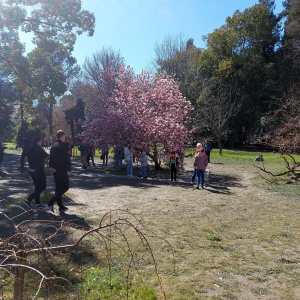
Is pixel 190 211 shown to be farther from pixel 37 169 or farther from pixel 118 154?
pixel 118 154

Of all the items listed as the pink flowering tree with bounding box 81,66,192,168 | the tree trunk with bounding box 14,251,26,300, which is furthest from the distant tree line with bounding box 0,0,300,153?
the tree trunk with bounding box 14,251,26,300

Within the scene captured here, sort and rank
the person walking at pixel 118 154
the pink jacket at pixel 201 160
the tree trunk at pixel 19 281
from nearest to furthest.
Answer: the tree trunk at pixel 19 281, the pink jacket at pixel 201 160, the person walking at pixel 118 154

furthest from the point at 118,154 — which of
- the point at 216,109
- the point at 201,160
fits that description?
the point at 216,109

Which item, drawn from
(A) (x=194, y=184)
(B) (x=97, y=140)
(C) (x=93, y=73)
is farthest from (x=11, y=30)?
(C) (x=93, y=73)

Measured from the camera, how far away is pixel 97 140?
18250 mm

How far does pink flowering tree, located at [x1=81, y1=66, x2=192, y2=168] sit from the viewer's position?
17.7 m

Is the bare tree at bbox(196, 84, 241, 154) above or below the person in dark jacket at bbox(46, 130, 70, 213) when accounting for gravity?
above

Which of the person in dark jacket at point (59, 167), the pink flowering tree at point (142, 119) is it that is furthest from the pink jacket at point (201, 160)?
the person in dark jacket at point (59, 167)

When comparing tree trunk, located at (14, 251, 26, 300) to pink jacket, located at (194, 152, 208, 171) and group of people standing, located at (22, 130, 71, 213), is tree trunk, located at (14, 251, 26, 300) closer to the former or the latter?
group of people standing, located at (22, 130, 71, 213)

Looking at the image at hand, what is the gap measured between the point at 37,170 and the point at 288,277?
5.94 meters

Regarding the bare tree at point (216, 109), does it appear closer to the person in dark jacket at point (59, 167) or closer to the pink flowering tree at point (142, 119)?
the pink flowering tree at point (142, 119)

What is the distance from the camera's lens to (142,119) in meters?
17.8

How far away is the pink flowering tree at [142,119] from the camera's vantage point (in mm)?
17656

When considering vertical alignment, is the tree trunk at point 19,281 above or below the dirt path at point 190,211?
above
